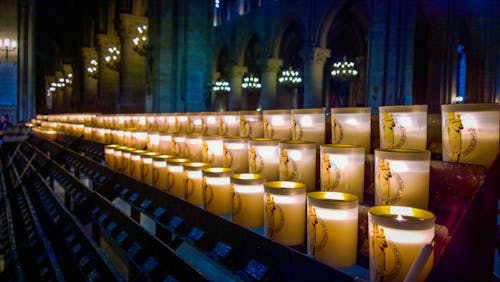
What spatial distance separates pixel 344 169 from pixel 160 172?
1637mm

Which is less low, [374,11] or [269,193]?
[374,11]

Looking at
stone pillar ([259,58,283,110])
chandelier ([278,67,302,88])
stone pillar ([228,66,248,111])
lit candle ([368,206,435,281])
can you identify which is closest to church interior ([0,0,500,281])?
lit candle ([368,206,435,281])

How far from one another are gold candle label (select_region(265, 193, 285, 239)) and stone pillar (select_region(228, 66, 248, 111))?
25.5 metres

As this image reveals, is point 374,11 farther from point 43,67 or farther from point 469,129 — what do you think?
point 43,67

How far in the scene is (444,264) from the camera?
96 cm

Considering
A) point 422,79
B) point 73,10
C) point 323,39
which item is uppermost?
point 73,10

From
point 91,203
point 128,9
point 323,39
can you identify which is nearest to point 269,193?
point 91,203

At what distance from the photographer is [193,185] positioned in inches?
92.5

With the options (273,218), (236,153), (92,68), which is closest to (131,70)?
(92,68)

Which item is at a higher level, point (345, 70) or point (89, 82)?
point (345, 70)

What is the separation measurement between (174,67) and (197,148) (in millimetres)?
6687

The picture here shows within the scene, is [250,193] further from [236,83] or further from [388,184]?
[236,83]

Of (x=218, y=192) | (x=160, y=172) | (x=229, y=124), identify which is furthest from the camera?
(x=229, y=124)

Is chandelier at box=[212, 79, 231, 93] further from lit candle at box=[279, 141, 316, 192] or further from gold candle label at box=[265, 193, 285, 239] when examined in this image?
gold candle label at box=[265, 193, 285, 239]
